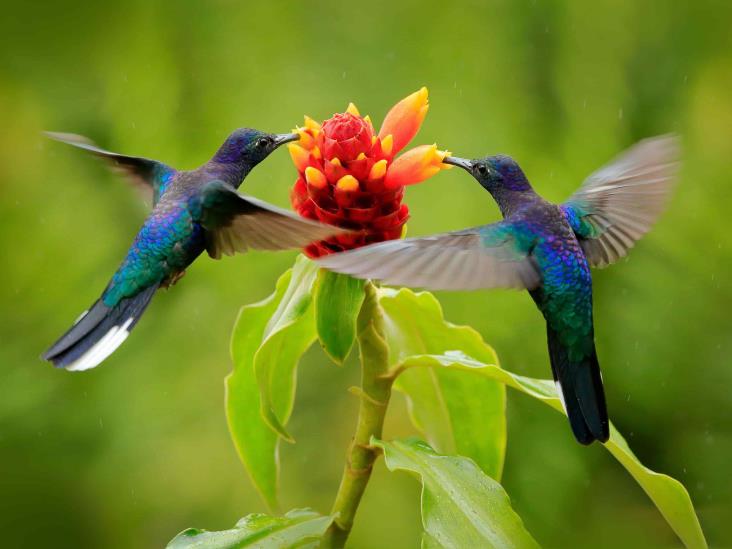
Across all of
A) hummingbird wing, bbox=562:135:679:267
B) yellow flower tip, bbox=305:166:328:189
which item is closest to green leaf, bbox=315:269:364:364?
yellow flower tip, bbox=305:166:328:189

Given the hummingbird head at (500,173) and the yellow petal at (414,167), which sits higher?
the yellow petal at (414,167)

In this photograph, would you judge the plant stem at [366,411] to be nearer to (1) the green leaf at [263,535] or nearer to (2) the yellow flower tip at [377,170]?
(1) the green leaf at [263,535]

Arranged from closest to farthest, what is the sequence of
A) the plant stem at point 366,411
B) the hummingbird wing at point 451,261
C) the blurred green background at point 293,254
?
the hummingbird wing at point 451,261 → the plant stem at point 366,411 → the blurred green background at point 293,254

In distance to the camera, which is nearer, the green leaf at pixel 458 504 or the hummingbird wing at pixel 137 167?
the green leaf at pixel 458 504

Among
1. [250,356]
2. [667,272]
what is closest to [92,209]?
[250,356]

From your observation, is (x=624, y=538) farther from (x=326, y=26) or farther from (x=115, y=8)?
(x=115, y=8)

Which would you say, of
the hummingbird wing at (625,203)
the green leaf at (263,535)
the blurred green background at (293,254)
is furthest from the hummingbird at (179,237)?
the blurred green background at (293,254)

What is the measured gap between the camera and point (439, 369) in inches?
62.1

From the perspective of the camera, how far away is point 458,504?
3.98ft

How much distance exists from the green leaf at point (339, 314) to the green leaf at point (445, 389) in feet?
0.87

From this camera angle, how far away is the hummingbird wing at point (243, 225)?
1.06 m

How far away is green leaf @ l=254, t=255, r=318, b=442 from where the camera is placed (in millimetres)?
1242

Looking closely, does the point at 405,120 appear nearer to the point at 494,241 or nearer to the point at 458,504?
the point at 494,241

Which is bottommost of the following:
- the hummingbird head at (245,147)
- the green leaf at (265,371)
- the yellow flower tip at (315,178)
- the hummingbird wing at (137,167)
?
the green leaf at (265,371)
